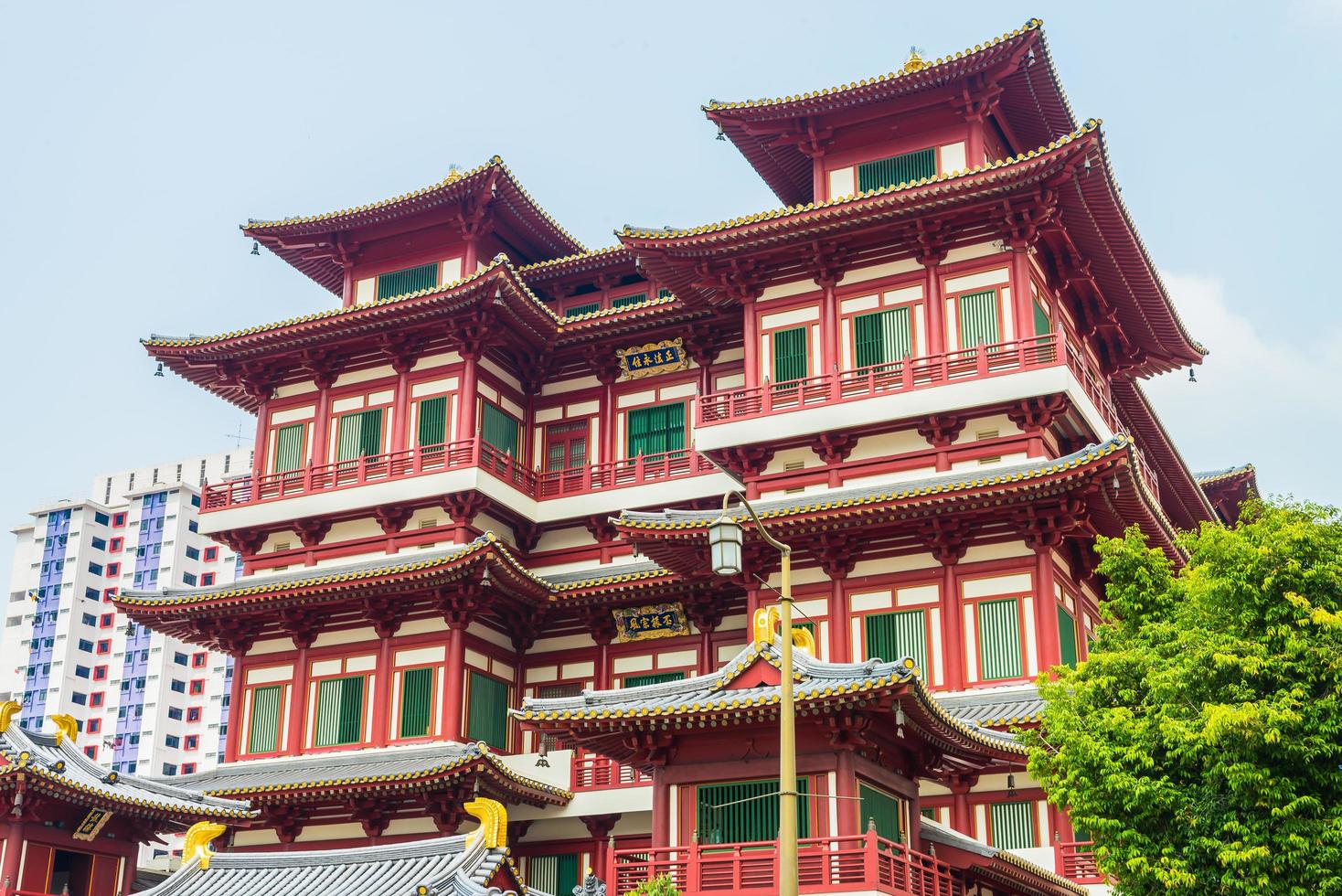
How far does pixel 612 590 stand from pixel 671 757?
12413mm

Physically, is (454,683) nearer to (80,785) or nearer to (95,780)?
(95,780)

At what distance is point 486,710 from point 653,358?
36.2ft

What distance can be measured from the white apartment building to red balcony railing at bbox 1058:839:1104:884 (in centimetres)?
9881

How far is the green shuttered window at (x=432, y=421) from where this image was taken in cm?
4034

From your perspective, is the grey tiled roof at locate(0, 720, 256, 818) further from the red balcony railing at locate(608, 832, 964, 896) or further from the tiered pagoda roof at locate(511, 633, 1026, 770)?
the red balcony railing at locate(608, 832, 964, 896)

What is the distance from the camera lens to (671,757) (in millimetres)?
24984

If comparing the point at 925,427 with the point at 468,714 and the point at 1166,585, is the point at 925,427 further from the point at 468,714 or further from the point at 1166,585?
the point at 468,714

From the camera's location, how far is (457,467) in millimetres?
38781

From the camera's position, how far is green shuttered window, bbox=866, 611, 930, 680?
105ft

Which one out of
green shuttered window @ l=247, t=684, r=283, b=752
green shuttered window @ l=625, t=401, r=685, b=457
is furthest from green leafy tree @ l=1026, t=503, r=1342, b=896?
green shuttered window @ l=247, t=684, r=283, b=752

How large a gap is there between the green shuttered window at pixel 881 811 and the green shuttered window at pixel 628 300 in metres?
21.2

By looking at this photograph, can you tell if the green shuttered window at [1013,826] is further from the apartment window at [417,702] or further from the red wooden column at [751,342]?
the apartment window at [417,702]

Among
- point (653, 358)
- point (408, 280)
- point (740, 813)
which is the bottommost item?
point (740, 813)

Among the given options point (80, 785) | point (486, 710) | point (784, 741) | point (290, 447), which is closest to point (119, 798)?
point (80, 785)
